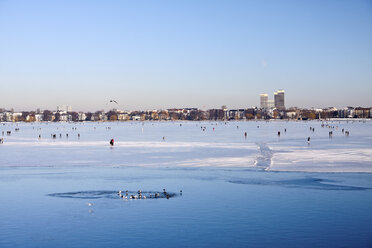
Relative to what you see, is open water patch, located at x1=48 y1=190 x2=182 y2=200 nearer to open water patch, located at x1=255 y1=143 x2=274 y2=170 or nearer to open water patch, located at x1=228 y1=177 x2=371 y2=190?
open water patch, located at x1=228 y1=177 x2=371 y2=190

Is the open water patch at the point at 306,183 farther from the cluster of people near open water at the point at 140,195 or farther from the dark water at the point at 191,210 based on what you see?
the cluster of people near open water at the point at 140,195

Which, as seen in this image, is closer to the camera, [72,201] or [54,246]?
[54,246]

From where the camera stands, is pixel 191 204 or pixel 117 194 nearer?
pixel 191 204

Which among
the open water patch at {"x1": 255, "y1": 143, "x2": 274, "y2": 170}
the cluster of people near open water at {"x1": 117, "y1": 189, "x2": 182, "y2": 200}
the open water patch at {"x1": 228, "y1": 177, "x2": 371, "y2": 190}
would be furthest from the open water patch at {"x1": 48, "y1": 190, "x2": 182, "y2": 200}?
the open water patch at {"x1": 255, "y1": 143, "x2": 274, "y2": 170}

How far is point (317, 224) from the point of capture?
13.9 meters

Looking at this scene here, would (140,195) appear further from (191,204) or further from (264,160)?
(264,160)

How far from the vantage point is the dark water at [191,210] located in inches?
492

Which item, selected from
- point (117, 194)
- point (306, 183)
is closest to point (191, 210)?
point (117, 194)

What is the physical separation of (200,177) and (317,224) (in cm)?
977

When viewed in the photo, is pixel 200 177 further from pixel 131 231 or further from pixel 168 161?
pixel 131 231

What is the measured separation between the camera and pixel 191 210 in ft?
51.8

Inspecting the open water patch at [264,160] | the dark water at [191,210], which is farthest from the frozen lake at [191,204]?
the open water patch at [264,160]

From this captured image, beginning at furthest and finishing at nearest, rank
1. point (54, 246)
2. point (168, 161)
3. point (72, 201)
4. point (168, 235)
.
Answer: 1. point (168, 161)
2. point (72, 201)
3. point (168, 235)
4. point (54, 246)

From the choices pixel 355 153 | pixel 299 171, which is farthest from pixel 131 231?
pixel 355 153
